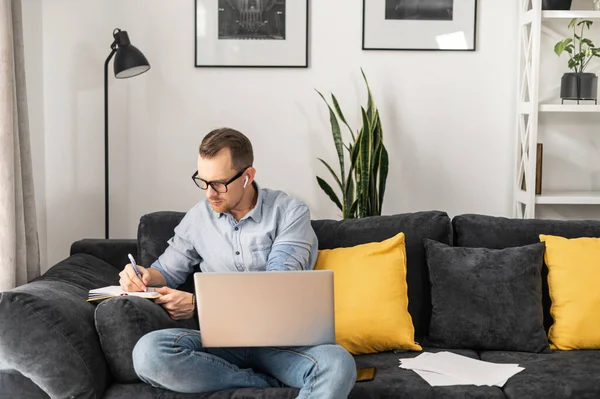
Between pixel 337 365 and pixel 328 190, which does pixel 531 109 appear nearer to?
pixel 328 190

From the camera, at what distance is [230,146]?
2748 millimetres

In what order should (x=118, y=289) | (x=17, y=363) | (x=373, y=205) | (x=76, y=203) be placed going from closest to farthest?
(x=17, y=363) → (x=118, y=289) → (x=373, y=205) → (x=76, y=203)

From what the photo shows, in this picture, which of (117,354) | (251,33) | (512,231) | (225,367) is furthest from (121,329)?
(251,33)

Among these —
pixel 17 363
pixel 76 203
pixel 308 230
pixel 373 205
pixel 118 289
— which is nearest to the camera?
pixel 17 363

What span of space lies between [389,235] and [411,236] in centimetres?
9

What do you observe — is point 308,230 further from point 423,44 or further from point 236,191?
point 423,44

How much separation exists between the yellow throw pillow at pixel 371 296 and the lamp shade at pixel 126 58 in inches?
53.3

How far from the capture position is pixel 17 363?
2395 mm

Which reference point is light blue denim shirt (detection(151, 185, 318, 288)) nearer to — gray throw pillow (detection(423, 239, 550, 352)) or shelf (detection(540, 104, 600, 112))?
gray throw pillow (detection(423, 239, 550, 352))

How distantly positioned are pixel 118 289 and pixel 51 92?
1.79 m

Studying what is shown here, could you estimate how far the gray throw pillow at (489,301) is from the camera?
9.62 feet

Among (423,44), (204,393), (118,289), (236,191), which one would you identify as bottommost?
(204,393)

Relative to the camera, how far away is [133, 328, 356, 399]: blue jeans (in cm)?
241

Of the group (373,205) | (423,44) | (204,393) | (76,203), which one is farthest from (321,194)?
(204,393)
